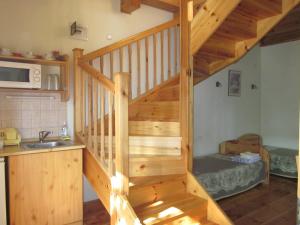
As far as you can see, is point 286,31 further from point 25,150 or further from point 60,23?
point 25,150

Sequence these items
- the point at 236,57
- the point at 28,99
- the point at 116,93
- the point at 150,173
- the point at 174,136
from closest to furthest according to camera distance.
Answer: the point at 116,93, the point at 150,173, the point at 174,136, the point at 28,99, the point at 236,57

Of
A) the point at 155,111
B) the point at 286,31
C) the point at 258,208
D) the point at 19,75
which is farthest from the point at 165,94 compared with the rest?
the point at 286,31

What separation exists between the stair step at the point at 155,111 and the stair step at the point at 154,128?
0.11m

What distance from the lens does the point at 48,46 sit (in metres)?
2.95

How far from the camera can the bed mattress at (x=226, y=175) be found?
344 cm

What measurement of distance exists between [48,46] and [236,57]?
7.68ft

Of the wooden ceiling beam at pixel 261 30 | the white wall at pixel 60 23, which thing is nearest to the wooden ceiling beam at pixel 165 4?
the white wall at pixel 60 23

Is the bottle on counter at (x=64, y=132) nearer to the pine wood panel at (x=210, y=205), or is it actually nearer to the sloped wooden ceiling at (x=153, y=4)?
the pine wood panel at (x=210, y=205)

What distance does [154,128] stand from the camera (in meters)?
2.77

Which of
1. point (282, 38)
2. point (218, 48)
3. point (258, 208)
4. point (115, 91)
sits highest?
point (282, 38)

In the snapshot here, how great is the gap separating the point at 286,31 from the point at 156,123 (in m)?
3.94

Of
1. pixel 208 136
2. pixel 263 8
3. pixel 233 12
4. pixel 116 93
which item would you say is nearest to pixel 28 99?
pixel 116 93

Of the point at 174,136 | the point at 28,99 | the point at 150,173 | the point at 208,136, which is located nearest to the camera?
the point at 150,173

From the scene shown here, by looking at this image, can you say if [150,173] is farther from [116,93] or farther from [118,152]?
[116,93]
